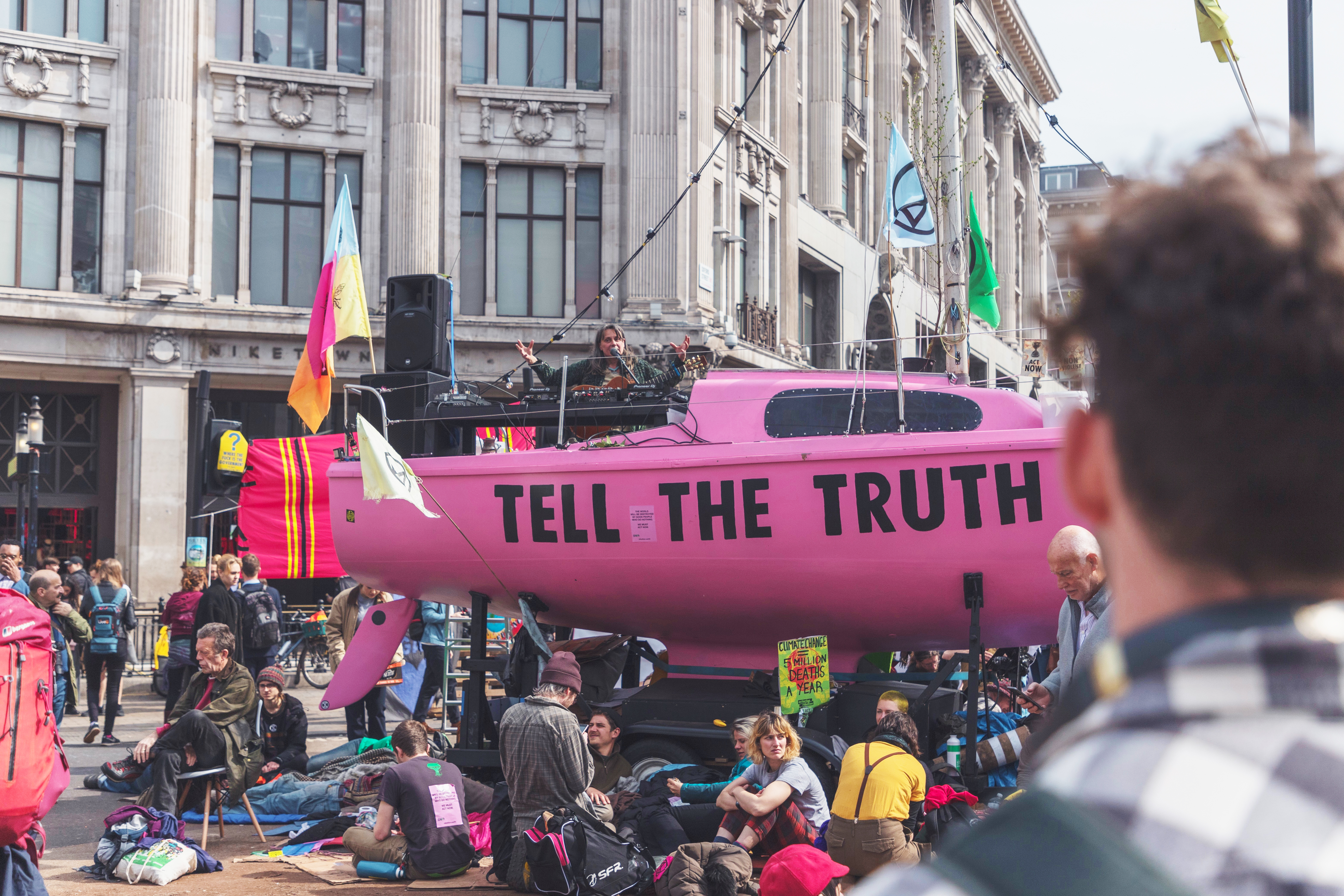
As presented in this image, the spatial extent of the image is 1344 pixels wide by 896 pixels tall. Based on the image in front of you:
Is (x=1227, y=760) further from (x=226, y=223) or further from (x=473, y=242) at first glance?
(x=226, y=223)

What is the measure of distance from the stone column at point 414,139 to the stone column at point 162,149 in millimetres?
3654

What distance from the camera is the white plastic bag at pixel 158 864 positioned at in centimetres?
816

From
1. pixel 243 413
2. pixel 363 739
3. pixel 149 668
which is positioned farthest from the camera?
pixel 243 413

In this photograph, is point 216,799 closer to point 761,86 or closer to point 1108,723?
point 1108,723

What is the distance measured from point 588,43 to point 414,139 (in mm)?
Result: 4075

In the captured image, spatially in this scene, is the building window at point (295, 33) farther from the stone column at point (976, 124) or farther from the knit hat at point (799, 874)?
the stone column at point (976, 124)

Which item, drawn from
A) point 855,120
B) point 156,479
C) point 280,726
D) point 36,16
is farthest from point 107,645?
point 855,120

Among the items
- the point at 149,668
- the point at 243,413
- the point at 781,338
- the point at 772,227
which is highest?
the point at 772,227

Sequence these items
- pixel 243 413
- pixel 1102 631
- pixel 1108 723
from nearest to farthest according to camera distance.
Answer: pixel 1108 723 < pixel 1102 631 < pixel 243 413

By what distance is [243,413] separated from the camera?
23812 millimetres

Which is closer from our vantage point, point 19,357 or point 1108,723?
point 1108,723

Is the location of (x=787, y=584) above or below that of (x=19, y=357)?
below

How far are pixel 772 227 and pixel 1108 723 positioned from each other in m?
29.0

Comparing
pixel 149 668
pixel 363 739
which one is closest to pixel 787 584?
pixel 363 739
